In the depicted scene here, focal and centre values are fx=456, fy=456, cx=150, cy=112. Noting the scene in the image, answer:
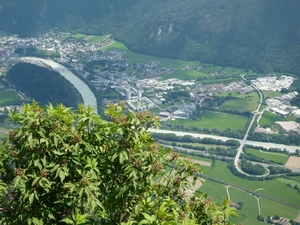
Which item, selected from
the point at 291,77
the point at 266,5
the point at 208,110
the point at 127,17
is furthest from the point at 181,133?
the point at 127,17

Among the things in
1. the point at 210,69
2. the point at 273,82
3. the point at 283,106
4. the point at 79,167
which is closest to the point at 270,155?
the point at 283,106

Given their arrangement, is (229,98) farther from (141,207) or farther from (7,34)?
(7,34)

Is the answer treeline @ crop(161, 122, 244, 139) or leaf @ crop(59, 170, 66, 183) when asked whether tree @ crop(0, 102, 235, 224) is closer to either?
leaf @ crop(59, 170, 66, 183)

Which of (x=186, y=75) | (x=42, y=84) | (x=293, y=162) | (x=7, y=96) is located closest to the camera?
(x=293, y=162)

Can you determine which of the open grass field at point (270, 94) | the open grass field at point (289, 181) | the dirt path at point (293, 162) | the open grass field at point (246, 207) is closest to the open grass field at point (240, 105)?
the open grass field at point (270, 94)

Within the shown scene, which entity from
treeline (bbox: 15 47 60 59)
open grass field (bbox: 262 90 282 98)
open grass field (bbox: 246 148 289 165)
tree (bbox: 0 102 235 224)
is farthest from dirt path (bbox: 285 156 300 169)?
treeline (bbox: 15 47 60 59)

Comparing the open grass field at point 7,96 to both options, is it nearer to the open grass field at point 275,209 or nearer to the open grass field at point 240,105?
the open grass field at point 240,105

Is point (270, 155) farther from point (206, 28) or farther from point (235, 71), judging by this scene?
point (206, 28)
